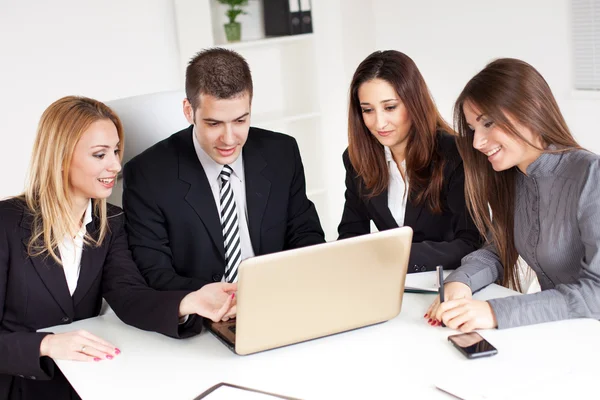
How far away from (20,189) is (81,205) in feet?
6.90

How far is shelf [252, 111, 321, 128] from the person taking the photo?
457cm

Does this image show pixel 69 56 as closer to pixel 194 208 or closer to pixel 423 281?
pixel 194 208

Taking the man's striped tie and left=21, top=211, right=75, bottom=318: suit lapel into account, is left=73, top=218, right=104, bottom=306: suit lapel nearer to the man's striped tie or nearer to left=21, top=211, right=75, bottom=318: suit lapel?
left=21, top=211, right=75, bottom=318: suit lapel

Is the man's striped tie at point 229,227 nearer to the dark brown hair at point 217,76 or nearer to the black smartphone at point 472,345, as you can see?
the dark brown hair at point 217,76

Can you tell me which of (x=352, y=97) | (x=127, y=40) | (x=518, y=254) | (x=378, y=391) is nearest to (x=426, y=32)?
(x=127, y=40)

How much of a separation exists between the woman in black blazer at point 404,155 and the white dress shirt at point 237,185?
41 cm

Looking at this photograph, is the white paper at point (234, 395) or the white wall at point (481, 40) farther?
the white wall at point (481, 40)

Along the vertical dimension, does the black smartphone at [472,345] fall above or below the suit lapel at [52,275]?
below

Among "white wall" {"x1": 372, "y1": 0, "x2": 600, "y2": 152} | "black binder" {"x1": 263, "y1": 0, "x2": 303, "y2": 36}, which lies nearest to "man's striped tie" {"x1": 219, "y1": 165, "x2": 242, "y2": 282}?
"black binder" {"x1": 263, "y1": 0, "x2": 303, "y2": 36}

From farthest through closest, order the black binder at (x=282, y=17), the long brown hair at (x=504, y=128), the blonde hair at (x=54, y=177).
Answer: the black binder at (x=282, y=17) → the blonde hair at (x=54, y=177) → the long brown hair at (x=504, y=128)

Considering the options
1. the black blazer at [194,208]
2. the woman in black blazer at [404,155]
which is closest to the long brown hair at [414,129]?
Answer: the woman in black blazer at [404,155]

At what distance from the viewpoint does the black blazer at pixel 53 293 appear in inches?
76.2

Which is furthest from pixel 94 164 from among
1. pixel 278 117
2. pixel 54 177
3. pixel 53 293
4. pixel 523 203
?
pixel 278 117

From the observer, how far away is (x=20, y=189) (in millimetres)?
4020
